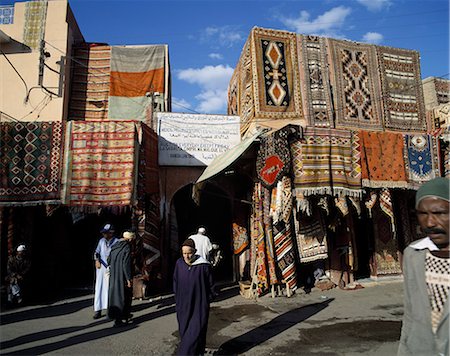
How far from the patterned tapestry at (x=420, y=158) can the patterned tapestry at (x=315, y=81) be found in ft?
6.72

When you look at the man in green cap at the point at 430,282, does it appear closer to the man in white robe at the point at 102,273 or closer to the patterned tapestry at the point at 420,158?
the man in white robe at the point at 102,273

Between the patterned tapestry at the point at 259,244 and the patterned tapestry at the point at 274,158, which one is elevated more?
the patterned tapestry at the point at 274,158

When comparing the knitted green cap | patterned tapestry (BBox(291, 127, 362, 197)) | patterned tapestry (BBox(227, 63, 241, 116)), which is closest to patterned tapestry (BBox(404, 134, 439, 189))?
patterned tapestry (BBox(291, 127, 362, 197))

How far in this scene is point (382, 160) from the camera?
7.52 m

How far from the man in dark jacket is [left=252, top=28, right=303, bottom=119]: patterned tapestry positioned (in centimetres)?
482

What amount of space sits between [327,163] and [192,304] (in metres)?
4.46

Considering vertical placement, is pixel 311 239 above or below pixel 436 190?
below

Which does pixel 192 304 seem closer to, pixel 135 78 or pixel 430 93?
pixel 135 78

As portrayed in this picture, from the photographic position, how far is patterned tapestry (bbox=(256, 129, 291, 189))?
666cm

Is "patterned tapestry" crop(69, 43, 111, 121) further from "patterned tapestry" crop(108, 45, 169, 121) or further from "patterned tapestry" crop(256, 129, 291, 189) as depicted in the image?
"patterned tapestry" crop(256, 129, 291, 189)

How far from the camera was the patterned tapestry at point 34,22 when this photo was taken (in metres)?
11.1

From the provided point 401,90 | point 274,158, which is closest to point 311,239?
point 274,158

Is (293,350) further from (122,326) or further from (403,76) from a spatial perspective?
(403,76)

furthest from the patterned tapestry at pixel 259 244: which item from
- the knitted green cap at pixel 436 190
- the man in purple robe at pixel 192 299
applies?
the knitted green cap at pixel 436 190
